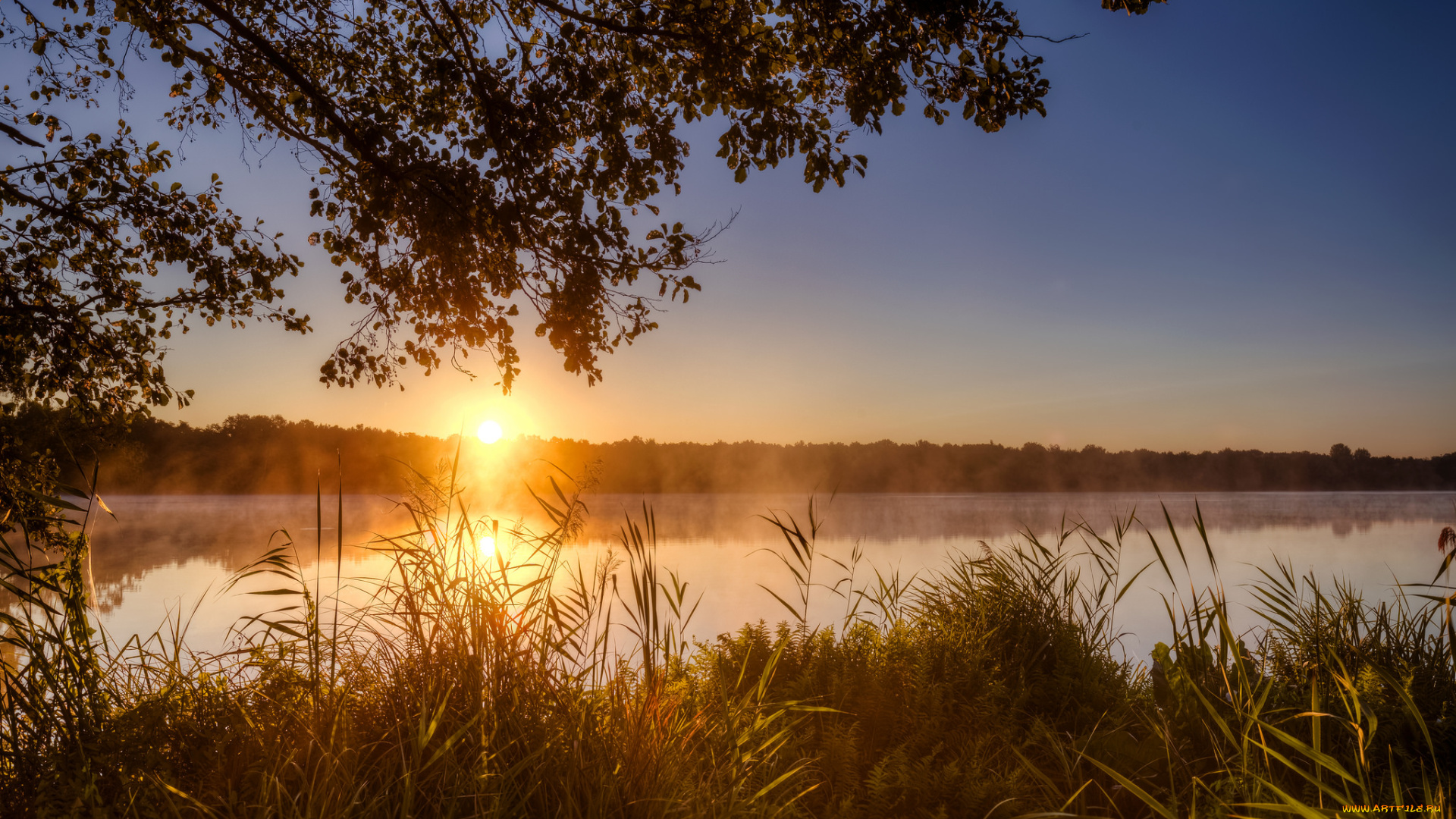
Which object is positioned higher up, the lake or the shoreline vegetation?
the shoreline vegetation

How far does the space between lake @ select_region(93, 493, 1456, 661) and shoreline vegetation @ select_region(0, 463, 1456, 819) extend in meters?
0.40

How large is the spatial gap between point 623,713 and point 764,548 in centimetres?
345

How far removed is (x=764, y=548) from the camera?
5.98m

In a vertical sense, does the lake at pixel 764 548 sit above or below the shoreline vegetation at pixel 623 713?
below

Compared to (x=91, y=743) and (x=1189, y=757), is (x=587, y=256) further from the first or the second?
(x=1189, y=757)

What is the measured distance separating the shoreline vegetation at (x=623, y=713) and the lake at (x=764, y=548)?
398 mm

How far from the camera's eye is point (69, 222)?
5219 mm

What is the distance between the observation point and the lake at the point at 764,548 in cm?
642

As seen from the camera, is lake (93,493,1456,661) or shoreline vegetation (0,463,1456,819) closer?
shoreline vegetation (0,463,1456,819)

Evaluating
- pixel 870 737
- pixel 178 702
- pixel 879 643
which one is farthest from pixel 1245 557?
pixel 178 702

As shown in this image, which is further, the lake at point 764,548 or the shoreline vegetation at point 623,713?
the lake at point 764,548

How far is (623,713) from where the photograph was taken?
2.61 metres

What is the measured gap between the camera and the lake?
6418mm

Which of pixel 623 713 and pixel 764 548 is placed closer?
pixel 623 713
